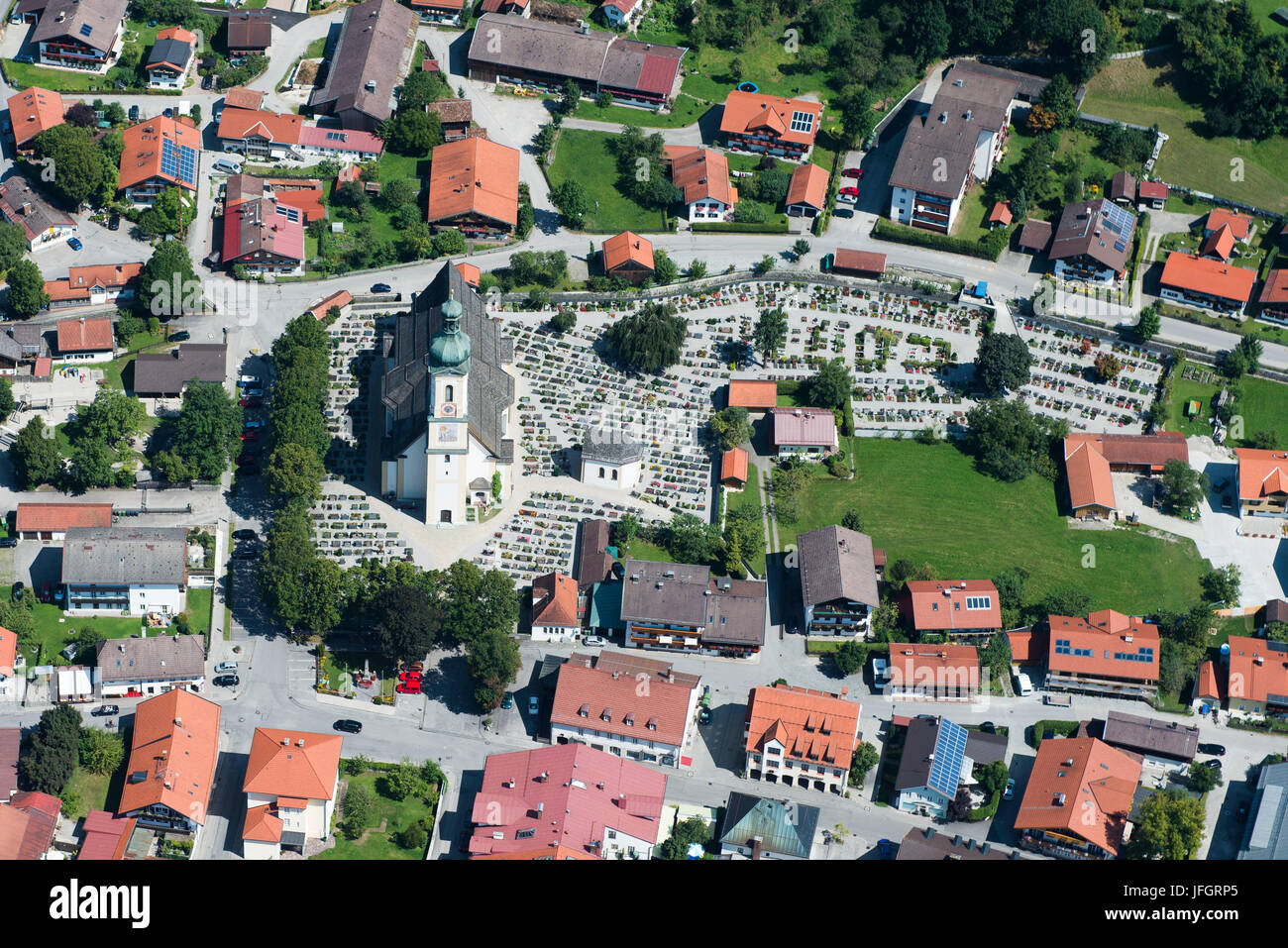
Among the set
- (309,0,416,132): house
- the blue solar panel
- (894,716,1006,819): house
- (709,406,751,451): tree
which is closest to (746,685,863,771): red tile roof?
(894,716,1006,819): house

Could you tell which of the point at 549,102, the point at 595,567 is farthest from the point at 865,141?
the point at 595,567

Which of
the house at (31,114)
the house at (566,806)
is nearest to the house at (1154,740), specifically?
the house at (566,806)

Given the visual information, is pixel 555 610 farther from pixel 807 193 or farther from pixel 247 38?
pixel 247 38

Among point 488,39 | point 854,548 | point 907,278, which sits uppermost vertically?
point 488,39

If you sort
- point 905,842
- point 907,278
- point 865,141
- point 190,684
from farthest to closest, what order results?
1. point 865,141
2. point 907,278
3. point 190,684
4. point 905,842

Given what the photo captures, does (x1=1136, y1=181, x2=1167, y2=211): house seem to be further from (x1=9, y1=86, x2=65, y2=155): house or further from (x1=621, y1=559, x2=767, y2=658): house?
(x1=9, y1=86, x2=65, y2=155): house

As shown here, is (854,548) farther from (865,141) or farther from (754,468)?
(865,141)
